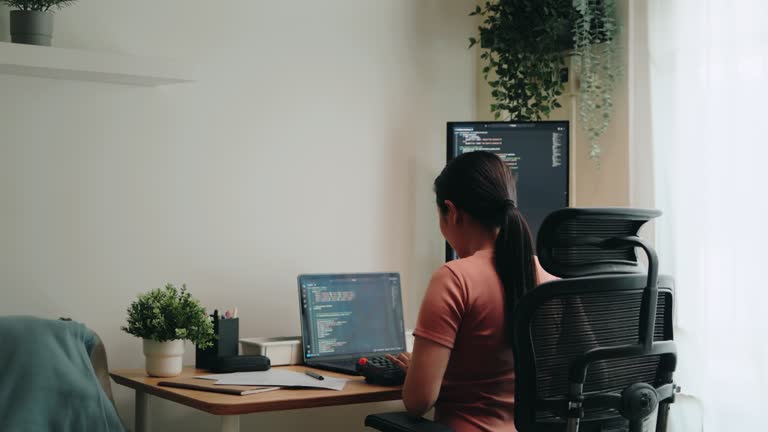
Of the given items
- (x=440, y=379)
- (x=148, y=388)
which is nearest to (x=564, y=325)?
(x=440, y=379)

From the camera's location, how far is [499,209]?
7.21ft

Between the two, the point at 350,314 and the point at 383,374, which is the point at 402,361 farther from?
the point at 350,314

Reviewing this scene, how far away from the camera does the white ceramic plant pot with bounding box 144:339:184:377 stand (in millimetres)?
2580

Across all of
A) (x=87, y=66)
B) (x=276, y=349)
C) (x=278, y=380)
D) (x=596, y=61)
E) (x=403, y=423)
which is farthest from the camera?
(x=596, y=61)

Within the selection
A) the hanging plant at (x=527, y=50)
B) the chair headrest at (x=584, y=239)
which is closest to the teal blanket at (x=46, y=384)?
the chair headrest at (x=584, y=239)

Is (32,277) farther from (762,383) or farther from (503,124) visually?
(762,383)

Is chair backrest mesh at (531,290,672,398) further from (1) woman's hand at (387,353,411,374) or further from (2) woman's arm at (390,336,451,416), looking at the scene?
(1) woman's hand at (387,353,411,374)

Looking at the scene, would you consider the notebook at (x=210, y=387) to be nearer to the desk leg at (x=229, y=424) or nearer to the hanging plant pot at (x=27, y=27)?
the desk leg at (x=229, y=424)

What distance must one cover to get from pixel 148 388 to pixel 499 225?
1.09 m

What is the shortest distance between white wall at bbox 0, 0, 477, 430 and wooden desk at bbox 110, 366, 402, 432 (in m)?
0.21

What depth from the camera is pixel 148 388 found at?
8.13 feet

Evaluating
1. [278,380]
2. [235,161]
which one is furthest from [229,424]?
[235,161]

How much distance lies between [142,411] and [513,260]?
1280 millimetres

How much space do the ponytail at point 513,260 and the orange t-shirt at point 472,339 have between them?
0.06 ft
